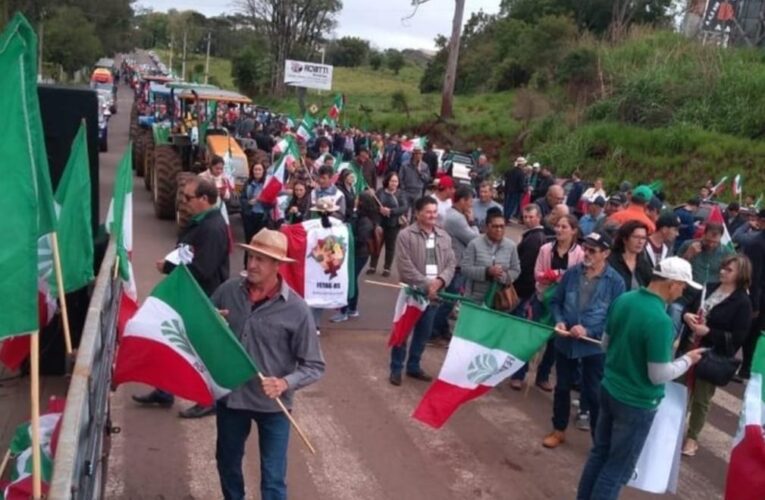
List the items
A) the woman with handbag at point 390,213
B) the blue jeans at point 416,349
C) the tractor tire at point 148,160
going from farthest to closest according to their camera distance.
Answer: the tractor tire at point 148,160 → the woman with handbag at point 390,213 → the blue jeans at point 416,349

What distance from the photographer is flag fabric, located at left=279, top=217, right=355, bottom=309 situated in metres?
8.66

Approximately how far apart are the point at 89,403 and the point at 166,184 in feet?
40.4

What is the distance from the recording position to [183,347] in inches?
182

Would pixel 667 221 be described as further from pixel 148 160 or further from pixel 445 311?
pixel 148 160

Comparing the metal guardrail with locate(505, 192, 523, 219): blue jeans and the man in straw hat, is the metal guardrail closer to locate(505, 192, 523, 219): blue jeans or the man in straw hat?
the man in straw hat

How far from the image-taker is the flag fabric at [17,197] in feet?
11.3

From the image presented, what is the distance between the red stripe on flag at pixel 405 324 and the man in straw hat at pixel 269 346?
10.7 ft

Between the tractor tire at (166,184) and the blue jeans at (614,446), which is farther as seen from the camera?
the tractor tire at (166,184)

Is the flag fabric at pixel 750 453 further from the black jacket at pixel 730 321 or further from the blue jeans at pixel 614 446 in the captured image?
the black jacket at pixel 730 321

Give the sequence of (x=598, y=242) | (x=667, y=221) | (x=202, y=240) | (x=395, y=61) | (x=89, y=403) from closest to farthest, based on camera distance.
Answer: (x=89, y=403) < (x=202, y=240) < (x=598, y=242) < (x=667, y=221) < (x=395, y=61)

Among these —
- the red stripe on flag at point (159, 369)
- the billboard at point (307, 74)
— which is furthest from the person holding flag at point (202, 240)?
the billboard at point (307, 74)

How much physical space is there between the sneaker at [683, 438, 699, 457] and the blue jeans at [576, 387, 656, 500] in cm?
185

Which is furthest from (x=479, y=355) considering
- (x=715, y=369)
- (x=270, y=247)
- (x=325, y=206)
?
(x=325, y=206)

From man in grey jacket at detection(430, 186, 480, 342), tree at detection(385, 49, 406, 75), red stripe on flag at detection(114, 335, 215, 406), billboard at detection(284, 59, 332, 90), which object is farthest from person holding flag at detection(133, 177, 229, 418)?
tree at detection(385, 49, 406, 75)
